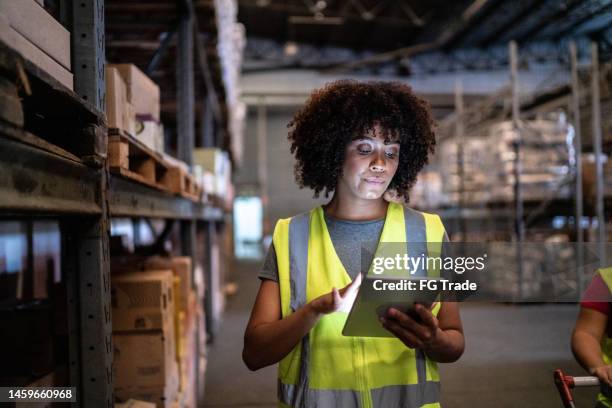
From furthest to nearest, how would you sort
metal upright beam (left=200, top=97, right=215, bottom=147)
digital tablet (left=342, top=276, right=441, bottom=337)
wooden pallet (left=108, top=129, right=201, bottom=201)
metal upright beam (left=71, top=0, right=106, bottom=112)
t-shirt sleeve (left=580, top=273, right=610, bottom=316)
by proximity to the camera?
1. metal upright beam (left=200, top=97, right=215, bottom=147)
2. wooden pallet (left=108, top=129, right=201, bottom=201)
3. metal upright beam (left=71, top=0, right=106, bottom=112)
4. t-shirt sleeve (left=580, top=273, right=610, bottom=316)
5. digital tablet (left=342, top=276, right=441, bottom=337)

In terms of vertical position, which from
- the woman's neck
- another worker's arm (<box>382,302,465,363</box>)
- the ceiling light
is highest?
the ceiling light

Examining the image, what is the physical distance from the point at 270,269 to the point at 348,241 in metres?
0.27

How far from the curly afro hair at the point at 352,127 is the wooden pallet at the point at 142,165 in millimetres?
723

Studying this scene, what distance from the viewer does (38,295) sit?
5055 millimetres

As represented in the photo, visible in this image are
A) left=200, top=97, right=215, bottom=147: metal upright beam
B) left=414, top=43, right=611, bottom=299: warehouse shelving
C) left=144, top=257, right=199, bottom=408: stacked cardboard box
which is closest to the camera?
left=144, top=257, right=199, bottom=408: stacked cardboard box

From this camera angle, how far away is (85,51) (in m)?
1.92

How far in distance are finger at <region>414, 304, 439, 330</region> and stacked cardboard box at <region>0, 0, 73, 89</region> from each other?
1.21 metres

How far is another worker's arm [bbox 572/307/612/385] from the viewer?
1.84 m

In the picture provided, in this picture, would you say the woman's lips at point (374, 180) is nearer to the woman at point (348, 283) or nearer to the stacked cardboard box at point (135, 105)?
the woman at point (348, 283)

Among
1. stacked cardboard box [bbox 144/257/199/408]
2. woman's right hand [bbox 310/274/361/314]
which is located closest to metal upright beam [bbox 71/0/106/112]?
woman's right hand [bbox 310/274/361/314]

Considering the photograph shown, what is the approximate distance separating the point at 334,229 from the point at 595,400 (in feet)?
3.43

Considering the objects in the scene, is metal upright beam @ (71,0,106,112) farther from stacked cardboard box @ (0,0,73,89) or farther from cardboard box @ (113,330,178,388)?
cardboard box @ (113,330,178,388)

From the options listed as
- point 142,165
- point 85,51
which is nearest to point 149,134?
point 142,165

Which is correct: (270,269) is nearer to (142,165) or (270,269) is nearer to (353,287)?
(353,287)
